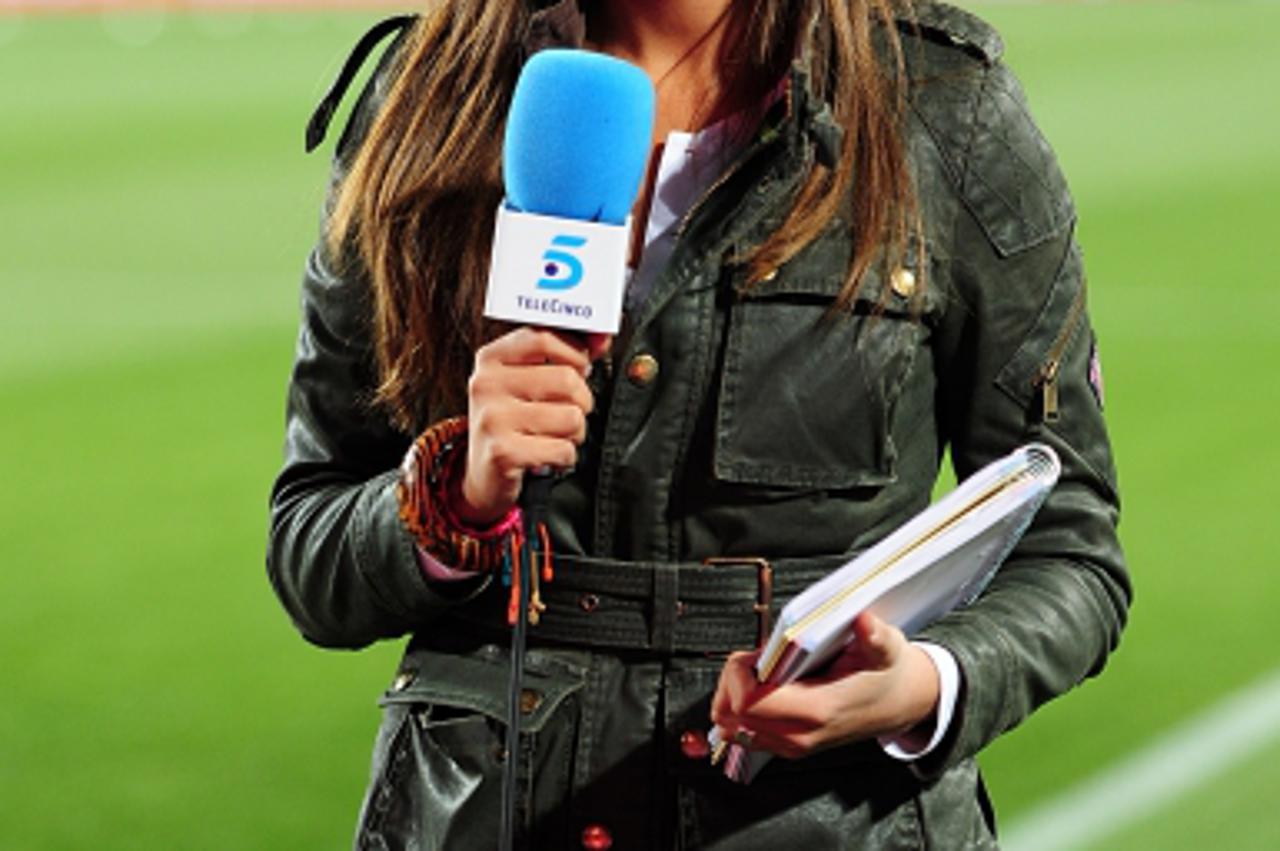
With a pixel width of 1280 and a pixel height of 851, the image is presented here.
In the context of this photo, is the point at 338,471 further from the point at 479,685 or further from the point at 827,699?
the point at 827,699

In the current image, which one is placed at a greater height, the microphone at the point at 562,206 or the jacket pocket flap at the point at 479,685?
the microphone at the point at 562,206

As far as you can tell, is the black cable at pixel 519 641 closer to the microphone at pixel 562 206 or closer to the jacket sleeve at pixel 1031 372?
the microphone at pixel 562 206

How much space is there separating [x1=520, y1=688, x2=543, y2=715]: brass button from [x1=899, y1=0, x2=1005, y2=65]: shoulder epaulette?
699 millimetres

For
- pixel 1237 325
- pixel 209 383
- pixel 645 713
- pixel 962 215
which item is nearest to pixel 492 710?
pixel 645 713

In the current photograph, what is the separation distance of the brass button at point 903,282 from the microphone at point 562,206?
35 cm

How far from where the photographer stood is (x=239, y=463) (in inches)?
331

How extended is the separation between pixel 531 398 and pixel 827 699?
32 cm

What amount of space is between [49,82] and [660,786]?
16.8 meters

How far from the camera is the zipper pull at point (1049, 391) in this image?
2453 mm

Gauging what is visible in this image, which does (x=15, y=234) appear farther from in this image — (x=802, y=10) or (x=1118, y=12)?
(x=1118, y=12)

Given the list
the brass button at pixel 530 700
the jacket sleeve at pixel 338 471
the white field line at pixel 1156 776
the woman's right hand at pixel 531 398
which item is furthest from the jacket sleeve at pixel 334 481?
the white field line at pixel 1156 776

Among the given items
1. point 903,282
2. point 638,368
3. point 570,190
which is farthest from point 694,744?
point 570,190

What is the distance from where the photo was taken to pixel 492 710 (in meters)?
2.40

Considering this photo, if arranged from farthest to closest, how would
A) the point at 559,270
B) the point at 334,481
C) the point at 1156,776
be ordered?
1. the point at 1156,776
2. the point at 334,481
3. the point at 559,270
